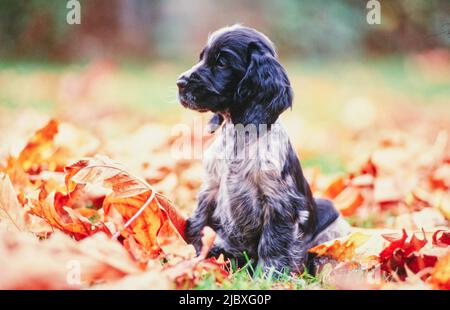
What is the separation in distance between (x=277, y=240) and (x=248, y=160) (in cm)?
33

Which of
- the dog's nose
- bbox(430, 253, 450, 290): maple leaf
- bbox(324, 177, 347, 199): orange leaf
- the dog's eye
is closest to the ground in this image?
bbox(324, 177, 347, 199): orange leaf

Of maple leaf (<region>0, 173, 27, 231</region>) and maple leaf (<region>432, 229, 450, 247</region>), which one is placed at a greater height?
maple leaf (<region>0, 173, 27, 231</region>)

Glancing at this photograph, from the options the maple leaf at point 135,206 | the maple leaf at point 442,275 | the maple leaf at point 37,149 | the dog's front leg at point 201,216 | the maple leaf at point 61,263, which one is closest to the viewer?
the maple leaf at point 61,263

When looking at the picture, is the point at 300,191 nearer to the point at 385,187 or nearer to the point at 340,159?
the point at 385,187

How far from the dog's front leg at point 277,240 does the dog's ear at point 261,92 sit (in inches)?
13.7

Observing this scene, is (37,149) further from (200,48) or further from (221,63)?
(200,48)

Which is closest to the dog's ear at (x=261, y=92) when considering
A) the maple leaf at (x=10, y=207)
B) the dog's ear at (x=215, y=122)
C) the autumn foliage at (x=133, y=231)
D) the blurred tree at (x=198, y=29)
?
the dog's ear at (x=215, y=122)

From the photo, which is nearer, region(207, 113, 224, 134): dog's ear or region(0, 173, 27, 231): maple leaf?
region(0, 173, 27, 231): maple leaf

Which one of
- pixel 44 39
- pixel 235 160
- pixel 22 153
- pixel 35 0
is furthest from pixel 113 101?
pixel 235 160

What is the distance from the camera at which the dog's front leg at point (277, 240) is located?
2.63 metres

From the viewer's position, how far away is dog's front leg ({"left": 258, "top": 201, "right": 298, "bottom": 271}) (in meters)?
2.63

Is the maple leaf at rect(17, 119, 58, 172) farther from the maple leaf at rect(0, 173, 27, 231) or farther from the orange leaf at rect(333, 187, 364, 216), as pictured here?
the orange leaf at rect(333, 187, 364, 216)

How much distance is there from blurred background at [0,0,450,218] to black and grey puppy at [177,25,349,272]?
1.65 metres

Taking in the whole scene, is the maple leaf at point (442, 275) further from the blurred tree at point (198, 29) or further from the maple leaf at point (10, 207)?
the blurred tree at point (198, 29)
